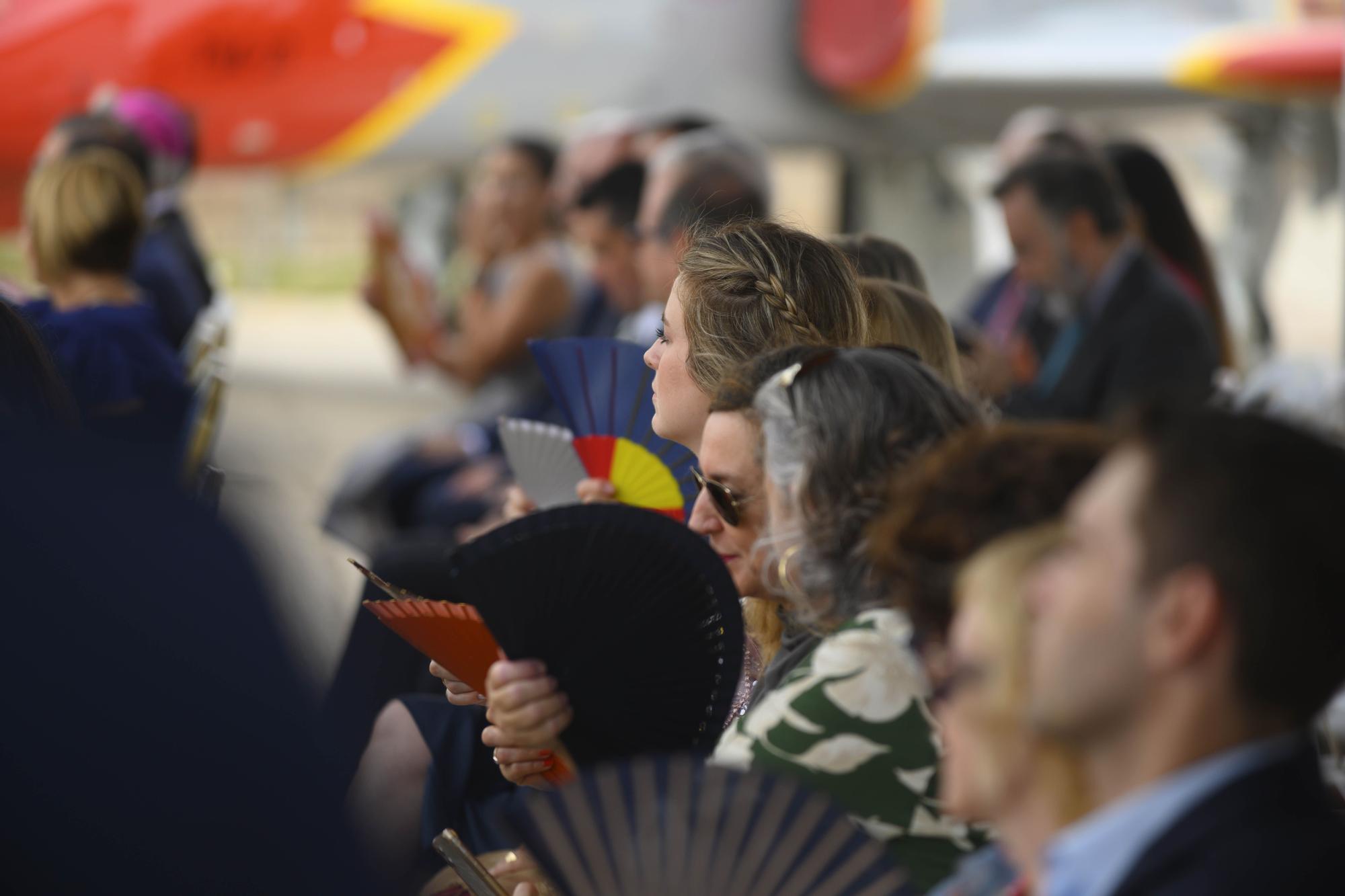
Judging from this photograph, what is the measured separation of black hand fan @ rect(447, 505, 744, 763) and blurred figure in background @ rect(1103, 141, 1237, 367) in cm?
288

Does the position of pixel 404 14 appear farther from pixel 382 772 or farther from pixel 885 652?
pixel 885 652

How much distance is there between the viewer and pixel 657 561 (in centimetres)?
144

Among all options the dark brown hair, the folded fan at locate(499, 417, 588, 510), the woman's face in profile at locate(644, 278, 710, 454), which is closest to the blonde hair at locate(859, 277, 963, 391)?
the woman's face in profile at locate(644, 278, 710, 454)

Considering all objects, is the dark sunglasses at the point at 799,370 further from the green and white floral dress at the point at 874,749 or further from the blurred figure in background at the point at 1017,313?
the blurred figure in background at the point at 1017,313

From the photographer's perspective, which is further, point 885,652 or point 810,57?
point 810,57

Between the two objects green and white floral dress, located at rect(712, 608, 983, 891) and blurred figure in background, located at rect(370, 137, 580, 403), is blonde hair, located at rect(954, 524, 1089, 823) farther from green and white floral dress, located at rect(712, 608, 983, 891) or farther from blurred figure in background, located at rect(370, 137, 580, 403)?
blurred figure in background, located at rect(370, 137, 580, 403)

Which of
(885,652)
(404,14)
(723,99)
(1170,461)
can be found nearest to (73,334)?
(885,652)

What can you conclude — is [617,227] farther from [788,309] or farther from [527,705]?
[527,705]

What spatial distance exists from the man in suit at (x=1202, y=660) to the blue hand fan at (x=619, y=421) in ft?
4.12

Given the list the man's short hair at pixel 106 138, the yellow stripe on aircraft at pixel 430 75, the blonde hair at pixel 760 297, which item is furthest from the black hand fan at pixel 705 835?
the yellow stripe on aircraft at pixel 430 75

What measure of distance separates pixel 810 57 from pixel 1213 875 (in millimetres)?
10021

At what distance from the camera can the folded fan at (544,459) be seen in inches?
87.7

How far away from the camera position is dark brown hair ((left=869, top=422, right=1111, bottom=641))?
39.9 inches

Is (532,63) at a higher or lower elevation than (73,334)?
lower
